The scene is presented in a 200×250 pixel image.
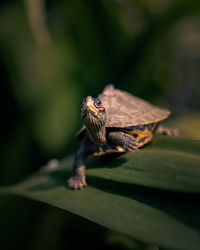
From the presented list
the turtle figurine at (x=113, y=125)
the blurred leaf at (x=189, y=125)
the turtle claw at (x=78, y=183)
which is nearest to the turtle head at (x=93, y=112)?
the turtle figurine at (x=113, y=125)

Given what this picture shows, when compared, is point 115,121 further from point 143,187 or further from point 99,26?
point 99,26

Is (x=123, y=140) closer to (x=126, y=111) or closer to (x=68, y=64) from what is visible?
(x=126, y=111)

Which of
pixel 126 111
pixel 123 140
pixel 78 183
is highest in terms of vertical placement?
pixel 126 111

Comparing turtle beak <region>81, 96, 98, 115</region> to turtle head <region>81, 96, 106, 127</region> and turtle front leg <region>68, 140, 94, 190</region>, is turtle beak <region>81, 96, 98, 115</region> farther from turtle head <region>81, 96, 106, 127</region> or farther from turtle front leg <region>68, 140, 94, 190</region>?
turtle front leg <region>68, 140, 94, 190</region>

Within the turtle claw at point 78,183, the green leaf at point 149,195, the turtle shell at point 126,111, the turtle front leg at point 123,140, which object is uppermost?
the turtle shell at point 126,111

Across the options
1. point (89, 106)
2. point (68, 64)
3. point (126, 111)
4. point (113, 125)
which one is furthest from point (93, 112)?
point (68, 64)

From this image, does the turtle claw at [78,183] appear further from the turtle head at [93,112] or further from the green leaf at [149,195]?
the turtle head at [93,112]
